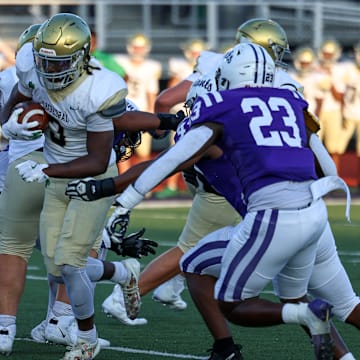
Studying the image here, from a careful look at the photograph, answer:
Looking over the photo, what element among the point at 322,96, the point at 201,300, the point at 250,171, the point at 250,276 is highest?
the point at 250,171

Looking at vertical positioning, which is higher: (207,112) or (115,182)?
(207,112)

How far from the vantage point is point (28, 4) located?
1762 centimetres

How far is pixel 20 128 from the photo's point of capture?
5363 millimetres

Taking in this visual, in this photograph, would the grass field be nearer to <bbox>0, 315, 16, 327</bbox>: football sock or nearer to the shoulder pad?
<bbox>0, 315, 16, 327</bbox>: football sock

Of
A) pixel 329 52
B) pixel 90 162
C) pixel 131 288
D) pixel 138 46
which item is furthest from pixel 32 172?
pixel 329 52

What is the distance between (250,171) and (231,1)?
13451 millimetres

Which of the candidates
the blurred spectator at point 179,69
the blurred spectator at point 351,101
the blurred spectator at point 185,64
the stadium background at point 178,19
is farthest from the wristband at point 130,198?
the stadium background at point 178,19

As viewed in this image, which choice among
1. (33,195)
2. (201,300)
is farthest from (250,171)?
(33,195)

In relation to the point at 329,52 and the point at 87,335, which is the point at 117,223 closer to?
the point at 87,335

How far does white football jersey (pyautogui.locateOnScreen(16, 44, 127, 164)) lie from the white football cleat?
153cm

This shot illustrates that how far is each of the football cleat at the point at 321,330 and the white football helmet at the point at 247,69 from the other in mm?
984

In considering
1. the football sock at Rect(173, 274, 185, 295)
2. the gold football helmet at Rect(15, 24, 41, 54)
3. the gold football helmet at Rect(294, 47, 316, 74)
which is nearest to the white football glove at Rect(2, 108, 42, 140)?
the gold football helmet at Rect(15, 24, 41, 54)

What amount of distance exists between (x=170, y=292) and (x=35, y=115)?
6.11ft

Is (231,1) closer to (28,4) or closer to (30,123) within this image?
(28,4)
